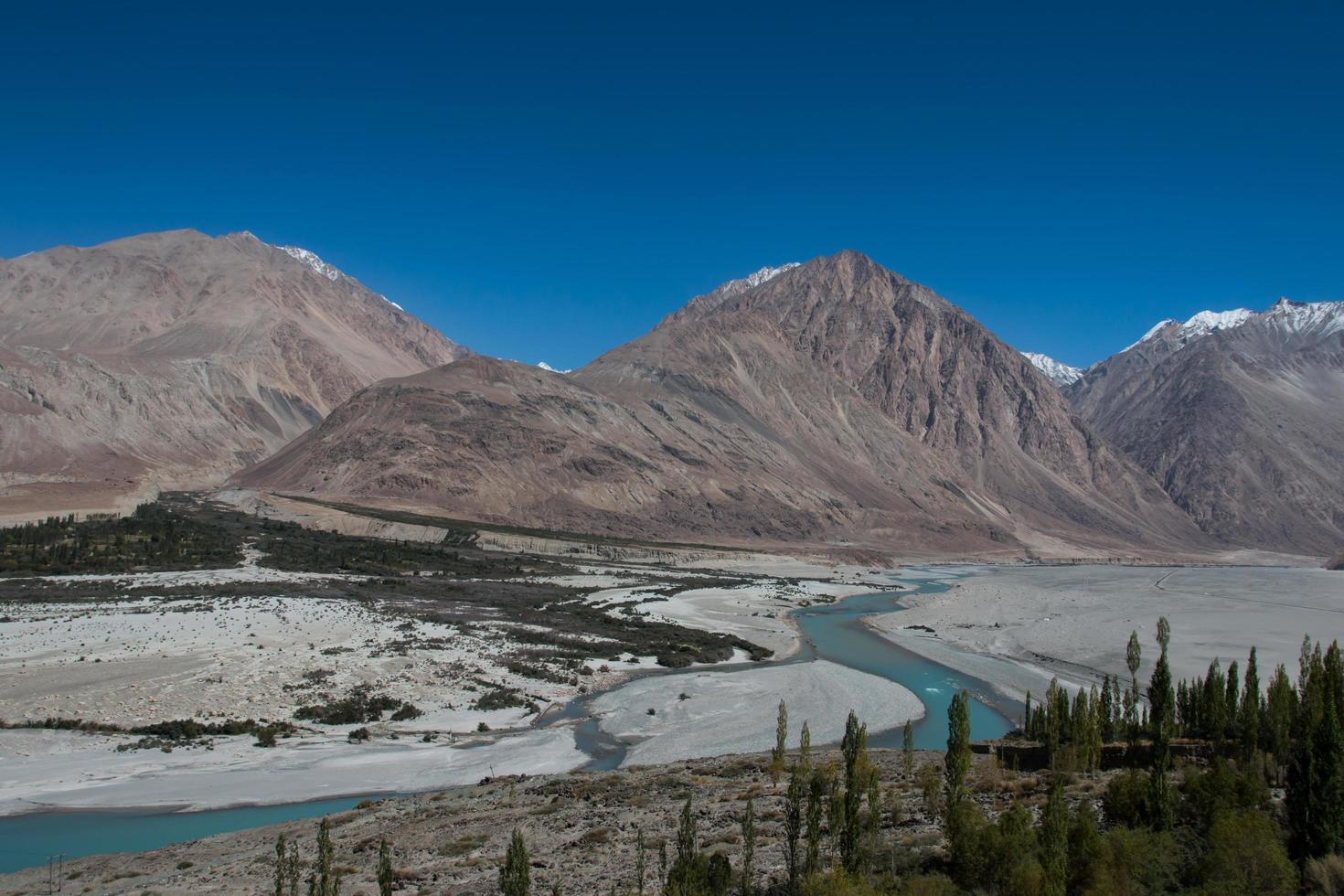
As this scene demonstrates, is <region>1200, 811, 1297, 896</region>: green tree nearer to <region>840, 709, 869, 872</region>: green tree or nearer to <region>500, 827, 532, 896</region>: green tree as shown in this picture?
<region>840, 709, 869, 872</region>: green tree

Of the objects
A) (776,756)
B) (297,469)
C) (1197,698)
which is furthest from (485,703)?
(297,469)

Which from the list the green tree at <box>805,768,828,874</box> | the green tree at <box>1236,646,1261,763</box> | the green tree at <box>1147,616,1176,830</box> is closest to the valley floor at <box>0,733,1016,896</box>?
the green tree at <box>805,768,828,874</box>

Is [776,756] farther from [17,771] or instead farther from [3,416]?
[3,416]

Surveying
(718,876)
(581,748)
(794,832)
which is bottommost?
(581,748)

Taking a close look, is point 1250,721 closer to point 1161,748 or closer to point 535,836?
point 1161,748

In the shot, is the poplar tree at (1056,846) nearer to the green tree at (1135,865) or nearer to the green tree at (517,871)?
the green tree at (1135,865)

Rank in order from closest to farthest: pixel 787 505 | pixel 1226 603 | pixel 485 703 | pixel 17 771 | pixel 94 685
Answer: pixel 17 771 < pixel 94 685 < pixel 485 703 < pixel 1226 603 < pixel 787 505

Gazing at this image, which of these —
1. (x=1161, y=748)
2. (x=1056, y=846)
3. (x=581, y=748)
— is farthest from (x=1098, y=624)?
(x=1056, y=846)

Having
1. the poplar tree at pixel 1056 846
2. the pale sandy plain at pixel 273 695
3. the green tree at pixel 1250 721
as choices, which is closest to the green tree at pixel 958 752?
the poplar tree at pixel 1056 846
